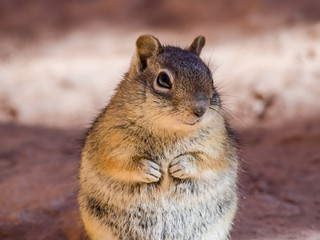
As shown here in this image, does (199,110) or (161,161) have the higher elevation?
(199,110)

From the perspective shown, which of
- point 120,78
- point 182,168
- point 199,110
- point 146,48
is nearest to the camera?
point 199,110

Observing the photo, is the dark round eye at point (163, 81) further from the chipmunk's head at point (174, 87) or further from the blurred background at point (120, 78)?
the blurred background at point (120, 78)

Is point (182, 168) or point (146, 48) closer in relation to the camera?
point (182, 168)

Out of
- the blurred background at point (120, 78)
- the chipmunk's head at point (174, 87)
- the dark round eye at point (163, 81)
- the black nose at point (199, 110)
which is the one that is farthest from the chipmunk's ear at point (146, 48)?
the blurred background at point (120, 78)

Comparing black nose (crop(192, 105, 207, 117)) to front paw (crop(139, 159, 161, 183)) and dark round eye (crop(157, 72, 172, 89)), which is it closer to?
dark round eye (crop(157, 72, 172, 89))

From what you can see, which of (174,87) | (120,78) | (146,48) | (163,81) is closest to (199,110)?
(174,87)

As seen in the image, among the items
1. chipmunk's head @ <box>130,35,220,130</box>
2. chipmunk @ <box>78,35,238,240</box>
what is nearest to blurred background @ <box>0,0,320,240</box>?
chipmunk @ <box>78,35,238,240</box>

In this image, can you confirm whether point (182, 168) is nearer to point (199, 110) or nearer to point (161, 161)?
point (161, 161)

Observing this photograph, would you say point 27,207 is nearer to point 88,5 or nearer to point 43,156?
point 43,156
